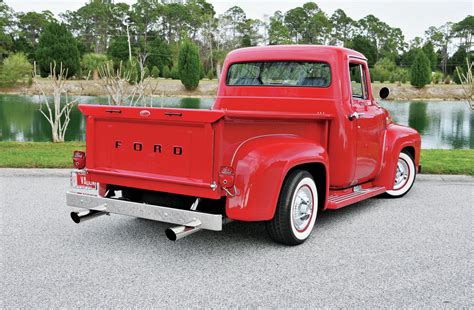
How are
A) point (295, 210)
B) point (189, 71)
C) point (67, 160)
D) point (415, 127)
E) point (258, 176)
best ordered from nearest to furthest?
point (258, 176), point (295, 210), point (67, 160), point (415, 127), point (189, 71)

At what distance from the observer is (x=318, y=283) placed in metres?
3.99

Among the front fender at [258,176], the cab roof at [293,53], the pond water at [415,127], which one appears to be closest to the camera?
the front fender at [258,176]

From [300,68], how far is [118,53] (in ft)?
250

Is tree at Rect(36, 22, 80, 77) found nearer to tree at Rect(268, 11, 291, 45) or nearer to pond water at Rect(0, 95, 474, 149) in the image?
tree at Rect(268, 11, 291, 45)

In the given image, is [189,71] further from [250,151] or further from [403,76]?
[250,151]

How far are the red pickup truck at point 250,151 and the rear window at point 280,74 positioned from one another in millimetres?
12

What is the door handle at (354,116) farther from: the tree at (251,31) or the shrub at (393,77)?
the tree at (251,31)

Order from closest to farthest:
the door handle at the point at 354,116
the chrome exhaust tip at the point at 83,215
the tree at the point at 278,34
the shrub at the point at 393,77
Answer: the chrome exhaust tip at the point at 83,215 → the door handle at the point at 354,116 → the shrub at the point at 393,77 → the tree at the point at 278,34

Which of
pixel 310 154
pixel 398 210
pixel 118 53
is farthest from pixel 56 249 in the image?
pixel 118 53

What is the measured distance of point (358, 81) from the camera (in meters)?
6.45

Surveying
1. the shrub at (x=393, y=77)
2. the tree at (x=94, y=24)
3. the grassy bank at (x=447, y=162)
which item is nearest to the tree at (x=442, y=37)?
the shrub at (x=393, y=77)

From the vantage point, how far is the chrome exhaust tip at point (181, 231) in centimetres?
417

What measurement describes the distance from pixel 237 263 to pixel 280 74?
261 centimetres

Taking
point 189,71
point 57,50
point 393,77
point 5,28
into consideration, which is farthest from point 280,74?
point 5,28
